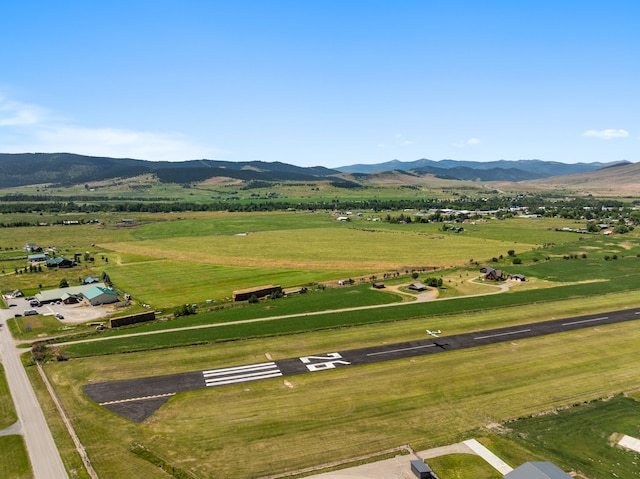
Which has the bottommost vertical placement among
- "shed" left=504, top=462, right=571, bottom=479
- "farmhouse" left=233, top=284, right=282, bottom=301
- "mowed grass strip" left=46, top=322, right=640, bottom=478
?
"mowed grass strip" left=46, top=322, right=640, bottom=478

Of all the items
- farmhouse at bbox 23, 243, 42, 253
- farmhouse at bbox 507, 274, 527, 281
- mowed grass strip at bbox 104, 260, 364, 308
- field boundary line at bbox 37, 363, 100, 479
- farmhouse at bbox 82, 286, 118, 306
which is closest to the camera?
field boundary line at bbox 37, 363, 100, 479

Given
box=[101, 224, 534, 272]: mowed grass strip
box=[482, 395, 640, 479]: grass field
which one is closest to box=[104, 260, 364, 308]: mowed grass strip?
box=[101, 224, 534, 272]: mowed grass strip

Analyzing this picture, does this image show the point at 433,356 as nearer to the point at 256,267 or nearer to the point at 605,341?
the point at 605,341

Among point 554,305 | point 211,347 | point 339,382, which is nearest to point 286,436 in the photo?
point 339,382

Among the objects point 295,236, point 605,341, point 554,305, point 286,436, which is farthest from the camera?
point 295,236

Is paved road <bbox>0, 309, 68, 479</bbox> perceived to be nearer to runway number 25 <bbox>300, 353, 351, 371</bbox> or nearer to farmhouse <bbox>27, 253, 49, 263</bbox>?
runway number 25 <bbox>300, 353, 351, 371</bbox>

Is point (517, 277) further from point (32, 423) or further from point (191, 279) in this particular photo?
point (32, 423)
